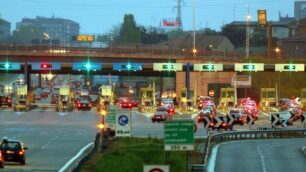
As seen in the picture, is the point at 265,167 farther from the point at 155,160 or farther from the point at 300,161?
the point at 155,160

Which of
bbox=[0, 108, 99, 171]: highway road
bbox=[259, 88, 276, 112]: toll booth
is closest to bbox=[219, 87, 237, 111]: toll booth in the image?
bbox=[259, 88, 276, 112]: toll booth

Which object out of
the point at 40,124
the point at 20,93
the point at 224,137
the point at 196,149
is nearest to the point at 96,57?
the point at 20,93

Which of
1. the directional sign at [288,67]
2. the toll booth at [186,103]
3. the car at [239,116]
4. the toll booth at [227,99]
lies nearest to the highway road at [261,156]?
the car at [239,116]

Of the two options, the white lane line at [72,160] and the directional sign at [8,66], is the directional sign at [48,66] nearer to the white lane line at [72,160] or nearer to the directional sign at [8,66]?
the directional sign at [8,66]

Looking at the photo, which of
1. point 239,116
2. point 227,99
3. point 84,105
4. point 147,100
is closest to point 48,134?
point 239,116

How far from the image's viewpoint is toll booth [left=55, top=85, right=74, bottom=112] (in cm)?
9931

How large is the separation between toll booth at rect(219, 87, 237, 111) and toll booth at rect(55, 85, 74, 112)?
53.7 feet

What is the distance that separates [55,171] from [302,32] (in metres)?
164

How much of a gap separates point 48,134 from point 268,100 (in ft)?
152

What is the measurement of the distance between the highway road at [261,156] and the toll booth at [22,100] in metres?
42.4

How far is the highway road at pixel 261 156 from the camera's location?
39781 millimetres

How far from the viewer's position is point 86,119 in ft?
273

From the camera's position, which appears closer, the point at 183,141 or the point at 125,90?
the point at 183,141

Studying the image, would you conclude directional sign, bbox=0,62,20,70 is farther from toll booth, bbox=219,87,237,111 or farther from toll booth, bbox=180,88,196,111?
toll booth, bbox=219,87,237,111
